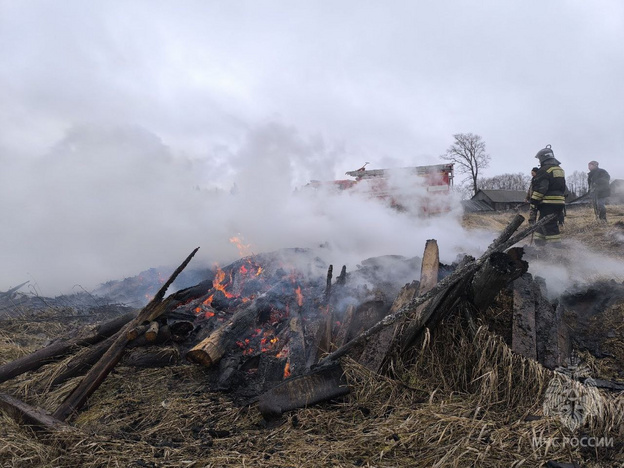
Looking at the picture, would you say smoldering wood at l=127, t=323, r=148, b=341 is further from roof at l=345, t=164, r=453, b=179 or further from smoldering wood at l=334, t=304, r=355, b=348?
roof at l=345, t=164, r=453, b=179

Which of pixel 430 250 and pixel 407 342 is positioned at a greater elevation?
pixel 430 250

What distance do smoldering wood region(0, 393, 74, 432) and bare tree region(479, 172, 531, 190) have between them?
246 feet

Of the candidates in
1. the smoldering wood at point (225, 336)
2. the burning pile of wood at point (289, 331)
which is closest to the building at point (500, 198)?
the burning pile of wood at point (289, 331)

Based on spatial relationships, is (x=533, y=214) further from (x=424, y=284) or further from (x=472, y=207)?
(x=472, y=207)

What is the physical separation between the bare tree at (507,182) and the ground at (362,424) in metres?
72.9

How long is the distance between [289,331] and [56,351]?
2999mm

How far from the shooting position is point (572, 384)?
9.34 feet

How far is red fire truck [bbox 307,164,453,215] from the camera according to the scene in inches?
480

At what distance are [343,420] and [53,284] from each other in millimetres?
10832

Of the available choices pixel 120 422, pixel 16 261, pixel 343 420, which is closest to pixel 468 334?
pixel 343 420

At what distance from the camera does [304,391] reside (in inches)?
134

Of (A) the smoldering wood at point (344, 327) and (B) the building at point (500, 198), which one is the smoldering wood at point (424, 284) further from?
(B) the building at point (500, 198)

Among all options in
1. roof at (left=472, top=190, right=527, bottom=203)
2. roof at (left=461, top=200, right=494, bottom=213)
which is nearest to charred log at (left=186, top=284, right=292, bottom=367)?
roof at (left=461, top=200, right=494, bottom=213)

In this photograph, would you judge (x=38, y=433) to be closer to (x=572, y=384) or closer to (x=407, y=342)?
(x=407, y=342)
